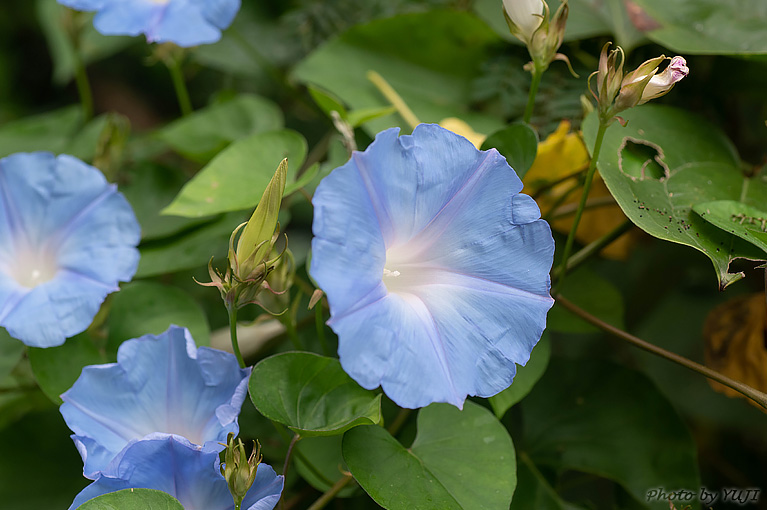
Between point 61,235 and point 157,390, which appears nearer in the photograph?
point 157,390

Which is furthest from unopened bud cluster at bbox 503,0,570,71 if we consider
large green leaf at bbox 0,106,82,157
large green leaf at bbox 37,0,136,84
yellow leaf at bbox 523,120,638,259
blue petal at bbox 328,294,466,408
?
large green leaf at bbox 37,0,136,84

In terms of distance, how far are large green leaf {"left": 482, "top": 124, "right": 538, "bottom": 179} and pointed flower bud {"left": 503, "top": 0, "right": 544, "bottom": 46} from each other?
0.09m

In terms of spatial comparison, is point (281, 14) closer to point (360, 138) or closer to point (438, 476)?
point (360, 138)

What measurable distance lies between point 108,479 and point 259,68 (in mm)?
852

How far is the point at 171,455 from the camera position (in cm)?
56

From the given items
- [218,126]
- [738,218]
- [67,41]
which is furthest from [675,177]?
[67,41]

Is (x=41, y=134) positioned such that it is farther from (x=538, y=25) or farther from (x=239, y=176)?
(x=538, y=25)

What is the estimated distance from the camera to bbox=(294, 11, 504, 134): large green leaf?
95 centimetres

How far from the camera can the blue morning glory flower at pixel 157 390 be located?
612 millimetres

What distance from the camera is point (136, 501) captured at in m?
0.52

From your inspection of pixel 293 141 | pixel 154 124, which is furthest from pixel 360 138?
pixel 154 124

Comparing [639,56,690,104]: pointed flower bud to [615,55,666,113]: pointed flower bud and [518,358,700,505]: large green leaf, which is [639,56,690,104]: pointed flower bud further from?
[518,358,700,505]: large green leaf

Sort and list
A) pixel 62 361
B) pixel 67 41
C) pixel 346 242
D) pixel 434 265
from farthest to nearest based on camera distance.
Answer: pixel 67 41
pixel 62 361
pixel 434 265
pixel 346 242

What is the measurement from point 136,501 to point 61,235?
38cm
